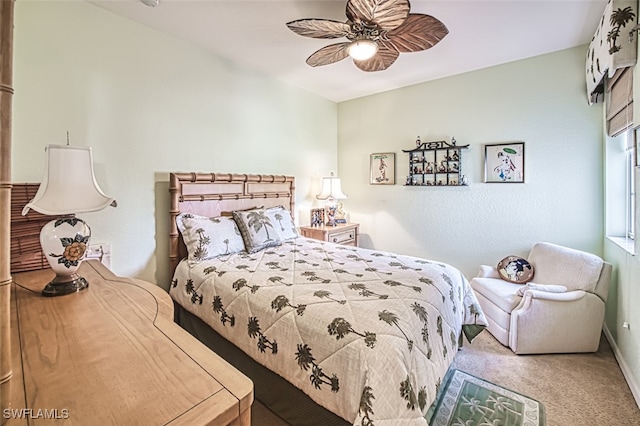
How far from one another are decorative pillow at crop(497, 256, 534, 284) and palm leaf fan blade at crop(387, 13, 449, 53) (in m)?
2.20

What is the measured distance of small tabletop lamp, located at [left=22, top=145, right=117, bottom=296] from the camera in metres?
1.41

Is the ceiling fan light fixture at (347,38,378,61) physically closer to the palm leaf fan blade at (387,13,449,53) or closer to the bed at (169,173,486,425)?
the palm leaf fan blade at (387,13,449,53)

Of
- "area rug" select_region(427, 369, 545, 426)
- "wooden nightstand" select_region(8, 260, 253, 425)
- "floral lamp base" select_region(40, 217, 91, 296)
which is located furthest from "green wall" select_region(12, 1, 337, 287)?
"area rug" select_region(427, 369, 545, 426)

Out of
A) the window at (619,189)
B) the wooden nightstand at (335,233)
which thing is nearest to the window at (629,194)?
the window at (619,189)

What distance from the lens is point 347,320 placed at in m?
1.33

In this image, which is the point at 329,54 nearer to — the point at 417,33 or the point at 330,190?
the point at 417,33

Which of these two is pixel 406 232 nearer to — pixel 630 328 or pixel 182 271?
pixel 630 328

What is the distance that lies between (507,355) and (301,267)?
1823 millimetres

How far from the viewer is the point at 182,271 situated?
2.26 meters

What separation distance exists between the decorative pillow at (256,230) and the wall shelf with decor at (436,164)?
6.53ft

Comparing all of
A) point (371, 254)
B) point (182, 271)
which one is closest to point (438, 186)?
point (371, 254)

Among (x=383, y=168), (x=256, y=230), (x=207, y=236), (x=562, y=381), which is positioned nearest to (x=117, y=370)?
(x=207, y=236)

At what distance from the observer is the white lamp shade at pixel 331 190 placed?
3.88 m

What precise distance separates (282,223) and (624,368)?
2927mm
